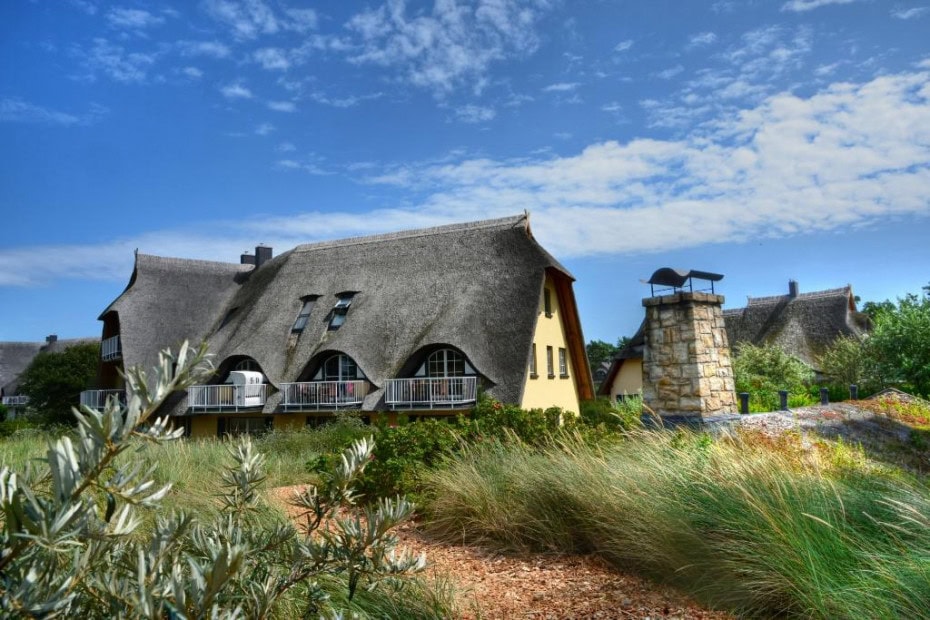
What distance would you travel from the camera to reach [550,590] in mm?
4914

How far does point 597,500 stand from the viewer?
18.8 feet

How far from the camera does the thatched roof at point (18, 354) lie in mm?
49812

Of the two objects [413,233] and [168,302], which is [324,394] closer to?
[413,233]

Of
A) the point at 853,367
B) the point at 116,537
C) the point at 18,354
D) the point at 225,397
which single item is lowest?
the point at 116,537

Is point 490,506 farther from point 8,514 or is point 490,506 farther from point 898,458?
point 898,458

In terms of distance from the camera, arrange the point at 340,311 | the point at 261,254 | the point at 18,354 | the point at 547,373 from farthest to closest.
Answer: the point at 18,354, the point at 261,254, the point at 340,311, the point at 547,373

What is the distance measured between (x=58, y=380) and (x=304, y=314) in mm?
15137

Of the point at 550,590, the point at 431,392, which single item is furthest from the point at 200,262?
the point at 550,590

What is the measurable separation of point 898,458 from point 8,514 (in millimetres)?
12428

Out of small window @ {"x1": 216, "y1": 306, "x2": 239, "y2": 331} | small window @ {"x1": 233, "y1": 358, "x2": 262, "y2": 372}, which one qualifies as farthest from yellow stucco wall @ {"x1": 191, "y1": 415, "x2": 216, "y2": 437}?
small window @ {"x1": 216, "y1": 306, "x2": 239, "y2": 331}

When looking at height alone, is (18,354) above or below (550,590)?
above

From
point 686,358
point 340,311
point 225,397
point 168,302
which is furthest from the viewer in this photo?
point 168,302

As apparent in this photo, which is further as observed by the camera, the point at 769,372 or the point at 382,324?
the point at 769,372

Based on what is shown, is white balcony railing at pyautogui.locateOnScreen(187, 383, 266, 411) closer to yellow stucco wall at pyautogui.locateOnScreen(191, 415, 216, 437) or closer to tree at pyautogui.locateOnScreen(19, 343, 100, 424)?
yellow stucco wall at pyautogui.locateOnScreen(191, 415, 216, 437)
